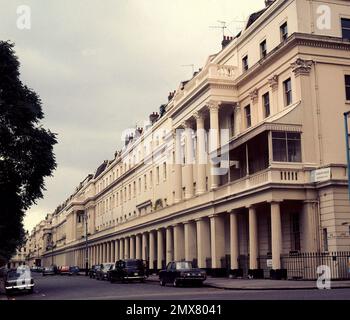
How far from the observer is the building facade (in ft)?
104

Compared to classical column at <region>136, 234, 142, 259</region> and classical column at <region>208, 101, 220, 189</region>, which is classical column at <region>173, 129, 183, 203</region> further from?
classical column at <region>136, 234, 142, 259</region>

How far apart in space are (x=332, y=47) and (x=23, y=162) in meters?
20.9

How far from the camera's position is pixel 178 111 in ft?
160

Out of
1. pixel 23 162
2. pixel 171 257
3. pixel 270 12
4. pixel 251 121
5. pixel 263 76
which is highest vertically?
pixel 270 12

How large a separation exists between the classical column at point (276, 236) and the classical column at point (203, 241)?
1110 centimetres

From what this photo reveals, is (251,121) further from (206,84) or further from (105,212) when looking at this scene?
(105,212)

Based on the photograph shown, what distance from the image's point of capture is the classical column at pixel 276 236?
31.6 m

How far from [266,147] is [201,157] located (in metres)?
7.98

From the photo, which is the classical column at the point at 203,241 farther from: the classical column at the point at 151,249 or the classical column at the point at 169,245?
the classical column at the point at 151,249

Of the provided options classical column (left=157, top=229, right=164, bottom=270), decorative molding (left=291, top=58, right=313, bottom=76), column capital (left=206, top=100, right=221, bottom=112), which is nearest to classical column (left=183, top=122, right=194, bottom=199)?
column capital (left=206, top=100, right=221, bottom=112)

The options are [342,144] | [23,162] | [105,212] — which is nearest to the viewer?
[342,144]

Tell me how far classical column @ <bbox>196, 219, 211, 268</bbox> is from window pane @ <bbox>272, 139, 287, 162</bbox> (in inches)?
474
